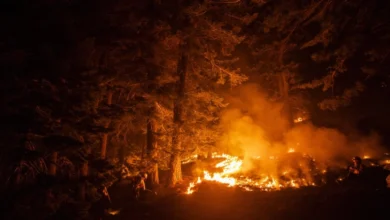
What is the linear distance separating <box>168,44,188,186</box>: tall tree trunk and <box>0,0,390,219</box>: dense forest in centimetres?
6

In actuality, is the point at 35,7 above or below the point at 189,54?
below

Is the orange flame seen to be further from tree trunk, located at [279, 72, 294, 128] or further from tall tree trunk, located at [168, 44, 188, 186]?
tree trunk, located at [279, 72, 294, 128]

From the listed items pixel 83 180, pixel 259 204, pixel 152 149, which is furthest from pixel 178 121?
pixel 83 180

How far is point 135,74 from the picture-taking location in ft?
56.2

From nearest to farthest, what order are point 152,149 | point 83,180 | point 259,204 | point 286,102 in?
point 83,180 → point 259,204 → point 152,149 → point 286,102

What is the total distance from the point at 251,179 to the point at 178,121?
18.9ft

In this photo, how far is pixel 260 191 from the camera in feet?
56.9

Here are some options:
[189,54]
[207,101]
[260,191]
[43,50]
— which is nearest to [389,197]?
[260,191]

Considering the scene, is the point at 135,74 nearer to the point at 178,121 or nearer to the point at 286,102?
the point at 178,121

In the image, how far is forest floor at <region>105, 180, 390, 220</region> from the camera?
493 inches

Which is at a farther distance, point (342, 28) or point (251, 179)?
point (251, 179)

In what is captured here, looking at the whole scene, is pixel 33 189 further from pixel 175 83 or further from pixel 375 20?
pixel 375 20

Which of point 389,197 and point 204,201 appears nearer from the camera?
point 389,197

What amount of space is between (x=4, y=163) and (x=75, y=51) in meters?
Result: 4.80
